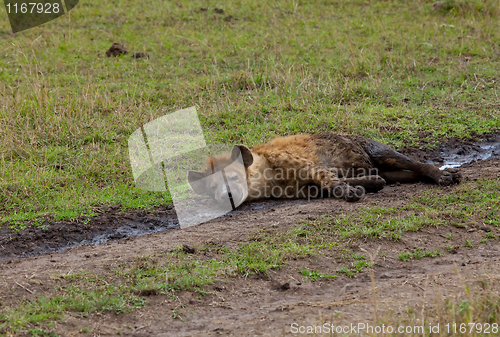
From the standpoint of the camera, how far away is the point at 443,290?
10.7ft

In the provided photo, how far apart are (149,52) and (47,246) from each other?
505 centimetres

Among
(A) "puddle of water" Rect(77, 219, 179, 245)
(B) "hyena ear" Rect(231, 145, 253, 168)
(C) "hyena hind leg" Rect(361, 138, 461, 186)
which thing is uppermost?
(B) "hyena ear" Rect(231, 145, 253, 168)

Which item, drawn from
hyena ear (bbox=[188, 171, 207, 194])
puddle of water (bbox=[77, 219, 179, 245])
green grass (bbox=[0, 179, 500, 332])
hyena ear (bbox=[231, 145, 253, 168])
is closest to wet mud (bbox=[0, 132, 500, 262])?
puddle of water (bbox=[77, 219, 179, 245])

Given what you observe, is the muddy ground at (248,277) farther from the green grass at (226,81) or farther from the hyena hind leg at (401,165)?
the green grass at (226,81)

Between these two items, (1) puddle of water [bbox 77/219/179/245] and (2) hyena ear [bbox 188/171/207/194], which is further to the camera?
(2) hyena ear [bbox 188/171/207/194]

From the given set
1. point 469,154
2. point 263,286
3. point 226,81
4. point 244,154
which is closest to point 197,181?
point 244,154

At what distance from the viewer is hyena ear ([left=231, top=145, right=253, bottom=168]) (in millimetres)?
5035

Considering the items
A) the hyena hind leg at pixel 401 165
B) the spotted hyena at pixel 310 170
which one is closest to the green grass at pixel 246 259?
the hyena hind leg at pixel 401 165

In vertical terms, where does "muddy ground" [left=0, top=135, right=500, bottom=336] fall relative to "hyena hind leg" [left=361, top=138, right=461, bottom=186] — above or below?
below

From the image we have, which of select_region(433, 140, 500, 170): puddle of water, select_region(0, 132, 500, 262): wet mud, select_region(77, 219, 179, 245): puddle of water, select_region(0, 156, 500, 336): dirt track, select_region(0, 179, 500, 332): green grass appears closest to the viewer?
select_region(0, 156, 500, 336): dirt track

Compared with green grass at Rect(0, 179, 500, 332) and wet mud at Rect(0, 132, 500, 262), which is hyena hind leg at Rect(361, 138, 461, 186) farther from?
wet mud at Rect(0, 132, 500, 262)

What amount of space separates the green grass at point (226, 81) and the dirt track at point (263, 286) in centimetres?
104

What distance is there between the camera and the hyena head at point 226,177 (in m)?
5.03

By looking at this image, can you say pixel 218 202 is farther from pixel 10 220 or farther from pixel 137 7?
pixel 137 7
